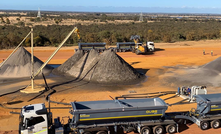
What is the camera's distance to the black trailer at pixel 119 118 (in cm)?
1330

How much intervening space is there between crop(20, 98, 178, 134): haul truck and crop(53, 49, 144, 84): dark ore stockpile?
1148 centimetres

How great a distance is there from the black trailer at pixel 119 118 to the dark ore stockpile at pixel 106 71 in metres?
11.5

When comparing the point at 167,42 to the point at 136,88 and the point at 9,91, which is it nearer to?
the point at 136,88

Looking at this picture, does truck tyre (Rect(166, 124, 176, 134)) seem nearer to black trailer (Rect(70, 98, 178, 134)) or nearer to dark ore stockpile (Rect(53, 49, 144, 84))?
black trailer (Rect(70, 98, 178, 134))

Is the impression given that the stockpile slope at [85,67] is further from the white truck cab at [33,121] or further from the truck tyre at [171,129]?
the white truck cab at [33,121]

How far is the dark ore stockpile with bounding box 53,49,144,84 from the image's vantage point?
87.5 feet

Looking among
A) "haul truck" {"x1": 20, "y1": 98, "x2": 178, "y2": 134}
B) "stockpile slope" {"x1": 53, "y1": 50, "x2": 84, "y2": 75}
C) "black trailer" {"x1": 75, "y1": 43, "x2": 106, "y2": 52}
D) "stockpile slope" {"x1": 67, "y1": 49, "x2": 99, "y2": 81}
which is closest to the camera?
"haul truck" {"x1": 20, "y1": 98, "x2": 178, "y2": 134}

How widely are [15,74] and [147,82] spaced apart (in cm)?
1471

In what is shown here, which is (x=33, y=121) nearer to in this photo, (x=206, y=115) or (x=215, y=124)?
(x=206, y=115)

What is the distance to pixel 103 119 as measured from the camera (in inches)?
535

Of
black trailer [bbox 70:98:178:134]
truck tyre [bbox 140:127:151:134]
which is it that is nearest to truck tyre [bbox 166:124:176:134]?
black trailer [bbox 70:98:178:134]

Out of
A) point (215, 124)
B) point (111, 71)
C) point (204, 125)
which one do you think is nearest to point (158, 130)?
point (204, 125)

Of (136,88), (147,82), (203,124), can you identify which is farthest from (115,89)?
(203,124)

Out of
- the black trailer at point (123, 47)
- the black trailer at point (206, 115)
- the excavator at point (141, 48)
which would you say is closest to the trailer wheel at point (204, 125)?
the black trailer at point (206, 115)
